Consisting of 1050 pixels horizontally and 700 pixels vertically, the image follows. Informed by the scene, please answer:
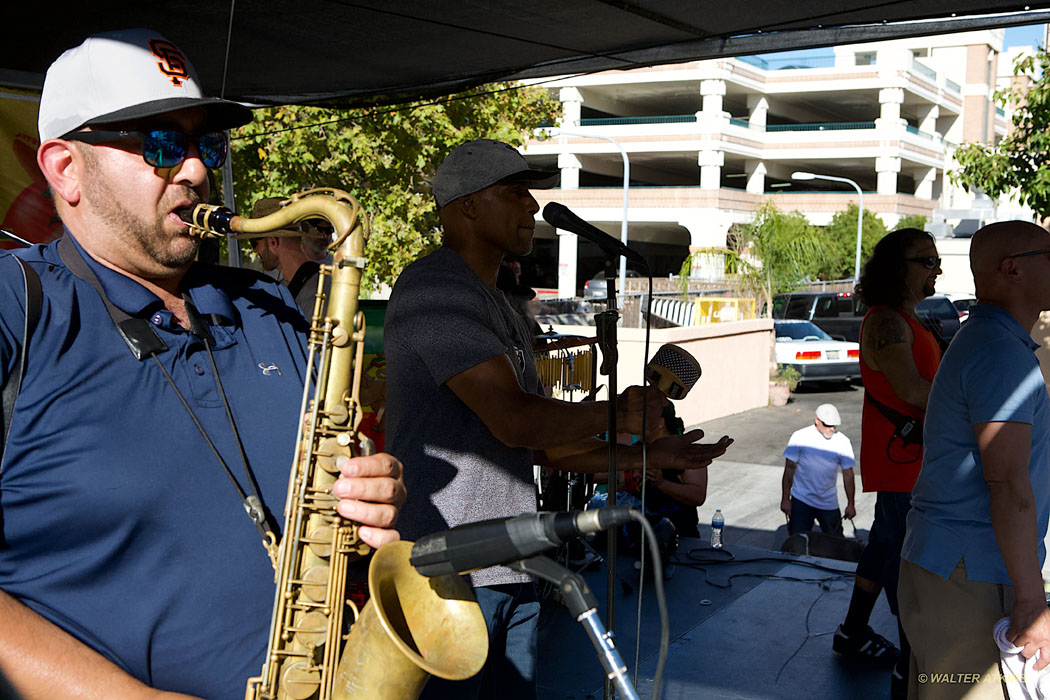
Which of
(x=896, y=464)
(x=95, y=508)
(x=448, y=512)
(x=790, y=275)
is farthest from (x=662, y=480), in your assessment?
(x=790, y=275)

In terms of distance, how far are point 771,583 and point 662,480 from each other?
1.08 meters

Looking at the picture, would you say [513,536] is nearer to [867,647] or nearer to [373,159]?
[867,647]

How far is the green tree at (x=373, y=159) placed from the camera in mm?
11203

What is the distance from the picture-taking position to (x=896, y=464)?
411cm

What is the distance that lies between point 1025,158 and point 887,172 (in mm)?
38443

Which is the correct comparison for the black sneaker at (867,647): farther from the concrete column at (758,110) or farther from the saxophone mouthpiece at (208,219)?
the concrete column at (758,110)

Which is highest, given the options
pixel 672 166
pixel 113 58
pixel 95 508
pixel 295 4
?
pixel 672 166

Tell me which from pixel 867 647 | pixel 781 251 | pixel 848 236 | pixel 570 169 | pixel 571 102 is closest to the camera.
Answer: pixel 867 647

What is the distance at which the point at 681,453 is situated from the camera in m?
2.72

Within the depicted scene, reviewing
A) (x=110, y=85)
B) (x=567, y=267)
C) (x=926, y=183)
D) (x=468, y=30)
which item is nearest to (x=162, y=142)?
(x=110, y=85)

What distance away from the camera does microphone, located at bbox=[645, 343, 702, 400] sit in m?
2.75

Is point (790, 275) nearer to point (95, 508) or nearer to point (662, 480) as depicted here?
point (662, 480)

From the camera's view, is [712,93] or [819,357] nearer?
[819,357]

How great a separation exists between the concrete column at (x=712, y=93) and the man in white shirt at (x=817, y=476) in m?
36.3
